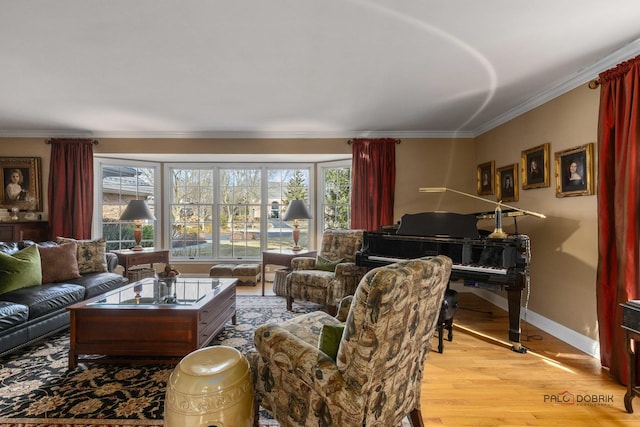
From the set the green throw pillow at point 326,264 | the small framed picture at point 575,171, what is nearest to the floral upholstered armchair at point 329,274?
the green throw pillow at point 326,264

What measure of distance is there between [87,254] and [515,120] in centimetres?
537

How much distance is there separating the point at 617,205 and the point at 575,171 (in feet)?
2.09

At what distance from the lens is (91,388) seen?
209 cm

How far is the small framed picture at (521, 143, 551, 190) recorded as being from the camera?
317cm

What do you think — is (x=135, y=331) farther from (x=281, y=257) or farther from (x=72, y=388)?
(x=281, y=257)

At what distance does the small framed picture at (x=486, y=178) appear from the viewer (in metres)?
4.21

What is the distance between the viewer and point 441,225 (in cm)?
333

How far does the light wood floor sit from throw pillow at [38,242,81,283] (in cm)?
370

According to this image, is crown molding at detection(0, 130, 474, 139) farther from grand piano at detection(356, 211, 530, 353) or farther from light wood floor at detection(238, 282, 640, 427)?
light wood floor at detection(238, 282, 640, 427)

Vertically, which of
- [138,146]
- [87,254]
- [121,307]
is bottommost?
[121,307]

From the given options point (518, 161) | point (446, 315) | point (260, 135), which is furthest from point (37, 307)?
point (518, 161)

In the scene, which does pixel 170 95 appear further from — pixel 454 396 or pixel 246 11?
pixel 454 396

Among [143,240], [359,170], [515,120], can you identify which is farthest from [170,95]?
[515,120]

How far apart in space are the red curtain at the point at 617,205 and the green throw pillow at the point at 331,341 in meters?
2.24
